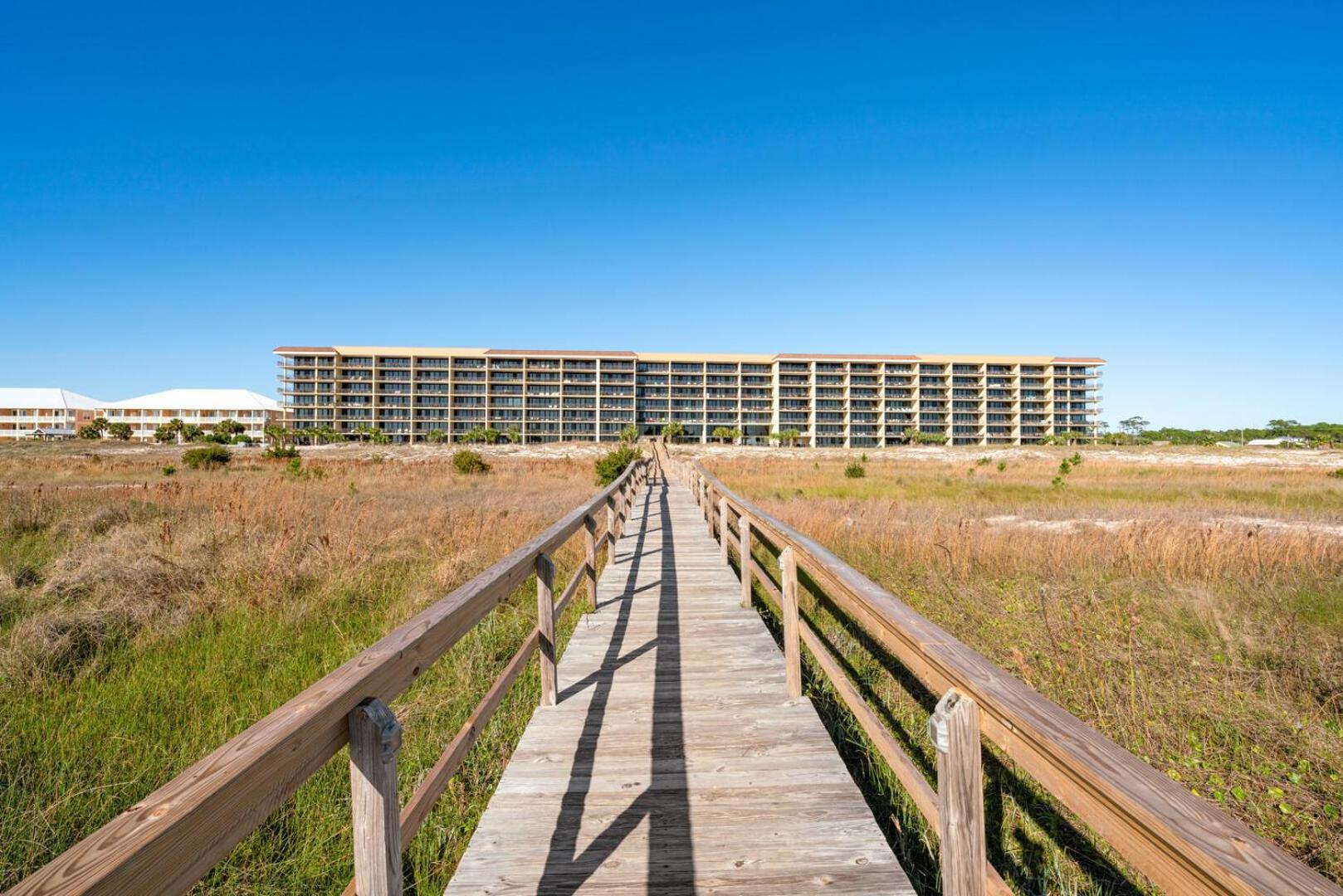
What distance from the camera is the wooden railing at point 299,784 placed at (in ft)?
2.64

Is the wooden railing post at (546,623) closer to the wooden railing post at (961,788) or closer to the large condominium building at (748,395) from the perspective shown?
the wooden railing post at (961,788)

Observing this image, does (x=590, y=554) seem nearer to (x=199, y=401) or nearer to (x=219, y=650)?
(x=219, y=650)

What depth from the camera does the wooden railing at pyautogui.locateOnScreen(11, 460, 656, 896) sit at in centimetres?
80

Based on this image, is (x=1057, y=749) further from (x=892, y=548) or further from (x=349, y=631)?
(x=892, y=548)

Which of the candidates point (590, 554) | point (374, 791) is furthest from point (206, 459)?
point (374, 791)

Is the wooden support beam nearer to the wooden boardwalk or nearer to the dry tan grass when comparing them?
the wooden boardwalk

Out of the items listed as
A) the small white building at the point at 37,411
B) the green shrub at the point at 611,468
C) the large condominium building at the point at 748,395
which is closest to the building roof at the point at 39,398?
the small white building at the point at 37,411

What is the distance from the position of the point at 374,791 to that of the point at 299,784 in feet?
1.42

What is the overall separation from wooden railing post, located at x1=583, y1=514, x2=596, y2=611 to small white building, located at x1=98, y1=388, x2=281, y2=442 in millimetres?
109129

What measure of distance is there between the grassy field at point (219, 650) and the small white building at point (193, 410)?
341 ft

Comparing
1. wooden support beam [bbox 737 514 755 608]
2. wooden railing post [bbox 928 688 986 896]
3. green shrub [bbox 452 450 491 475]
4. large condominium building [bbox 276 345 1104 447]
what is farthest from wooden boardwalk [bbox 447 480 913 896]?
large condominium building [bbox 276 345 1104 447]

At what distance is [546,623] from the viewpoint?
3.63m

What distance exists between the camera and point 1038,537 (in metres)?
9.48

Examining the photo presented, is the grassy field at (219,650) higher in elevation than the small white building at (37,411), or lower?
lower
